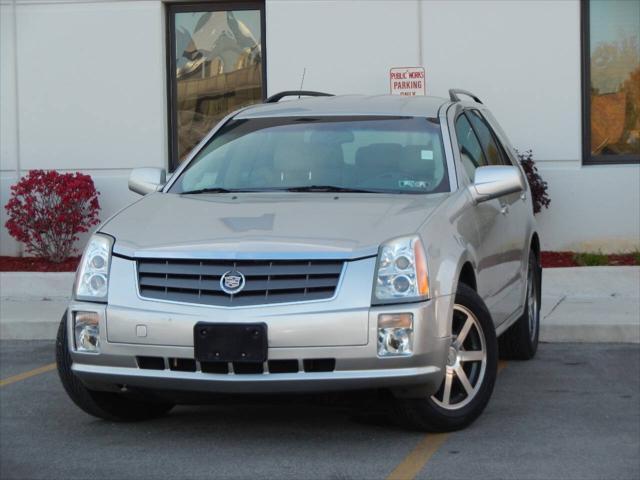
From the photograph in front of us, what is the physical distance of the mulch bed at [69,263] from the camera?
12.5m

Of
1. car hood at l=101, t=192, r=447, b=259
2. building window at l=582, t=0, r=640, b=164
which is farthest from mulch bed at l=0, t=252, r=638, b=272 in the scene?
car hood at l=101, t=192, r=447, b=259

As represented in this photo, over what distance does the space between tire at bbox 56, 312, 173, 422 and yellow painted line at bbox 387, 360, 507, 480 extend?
156cm

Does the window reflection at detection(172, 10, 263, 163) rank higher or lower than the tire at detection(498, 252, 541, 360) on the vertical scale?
higher

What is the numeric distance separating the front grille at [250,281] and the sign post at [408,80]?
5990 mm

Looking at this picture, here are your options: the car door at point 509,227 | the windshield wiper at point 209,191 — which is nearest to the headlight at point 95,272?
the windshield wiper at point 209,191

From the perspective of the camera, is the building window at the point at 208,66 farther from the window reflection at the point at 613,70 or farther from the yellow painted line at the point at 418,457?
the yellow painted line at the point at 418,457

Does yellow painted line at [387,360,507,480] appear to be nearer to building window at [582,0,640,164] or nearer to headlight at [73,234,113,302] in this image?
headlight at [73,234,113,302]

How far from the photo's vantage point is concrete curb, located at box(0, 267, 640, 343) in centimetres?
962

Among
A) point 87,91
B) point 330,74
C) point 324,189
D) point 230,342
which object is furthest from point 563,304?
point 87,91

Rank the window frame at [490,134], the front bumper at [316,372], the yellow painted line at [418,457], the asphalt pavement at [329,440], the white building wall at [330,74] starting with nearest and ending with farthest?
the yellow painted line at [418,457], the asphalt pavement at [329,440], the front bumper at [316,372], the window frame at [490,134], the white building wall at [330,74]

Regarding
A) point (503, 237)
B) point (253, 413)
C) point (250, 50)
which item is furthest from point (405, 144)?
point (250, 50)

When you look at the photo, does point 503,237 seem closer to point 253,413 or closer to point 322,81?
point 253,413

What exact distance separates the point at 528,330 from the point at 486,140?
1.37 m

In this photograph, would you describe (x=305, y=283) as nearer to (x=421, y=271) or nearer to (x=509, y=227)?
(x=421, y=271)
